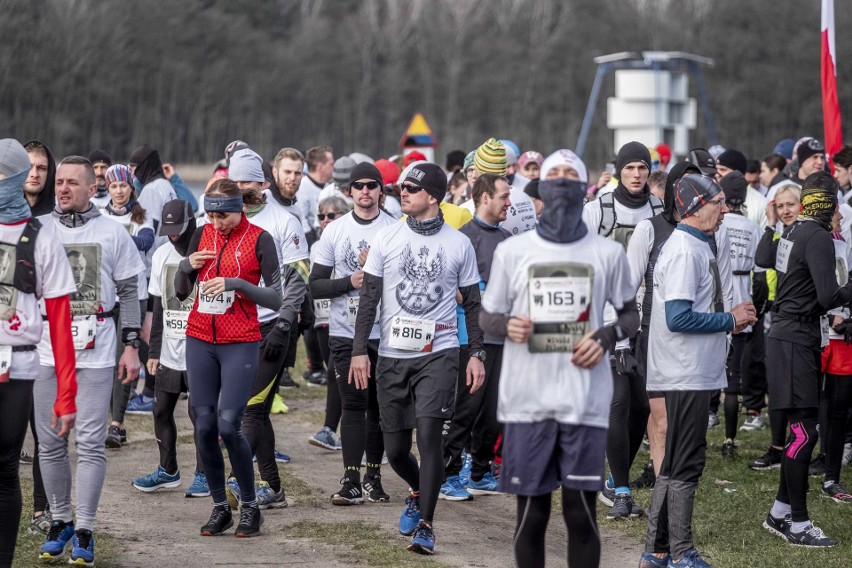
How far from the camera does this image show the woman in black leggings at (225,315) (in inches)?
283

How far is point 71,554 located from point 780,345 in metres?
4.29

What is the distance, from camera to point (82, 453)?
6742 mm

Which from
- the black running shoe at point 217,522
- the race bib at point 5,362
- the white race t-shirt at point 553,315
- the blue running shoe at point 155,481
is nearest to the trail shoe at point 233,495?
the black running shoe at point 217,522

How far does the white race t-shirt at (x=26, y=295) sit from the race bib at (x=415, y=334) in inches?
78.0

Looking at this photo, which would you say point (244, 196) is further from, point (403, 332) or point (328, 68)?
point (328, 68)

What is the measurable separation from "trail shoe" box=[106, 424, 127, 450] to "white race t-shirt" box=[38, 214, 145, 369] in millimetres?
3392

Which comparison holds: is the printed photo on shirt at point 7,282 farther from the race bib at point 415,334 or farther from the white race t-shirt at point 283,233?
the white race t-shirt at point 283,233

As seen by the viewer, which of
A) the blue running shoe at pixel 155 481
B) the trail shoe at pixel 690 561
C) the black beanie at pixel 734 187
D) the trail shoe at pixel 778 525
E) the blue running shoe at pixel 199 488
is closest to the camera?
the trail shoe at pixel 690 561

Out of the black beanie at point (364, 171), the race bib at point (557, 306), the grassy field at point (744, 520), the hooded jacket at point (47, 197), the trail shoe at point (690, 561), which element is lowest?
the grassy field at point (744, 520)

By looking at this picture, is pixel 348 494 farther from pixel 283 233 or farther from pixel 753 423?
pixel 753 423

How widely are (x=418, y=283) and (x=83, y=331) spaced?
1855 mm

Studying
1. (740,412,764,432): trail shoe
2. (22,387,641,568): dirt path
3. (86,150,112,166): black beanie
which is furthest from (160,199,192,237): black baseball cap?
(740,412,764,432): trail shoe

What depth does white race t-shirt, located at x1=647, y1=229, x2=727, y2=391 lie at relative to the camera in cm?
645

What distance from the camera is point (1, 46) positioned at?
4350 centimetres
